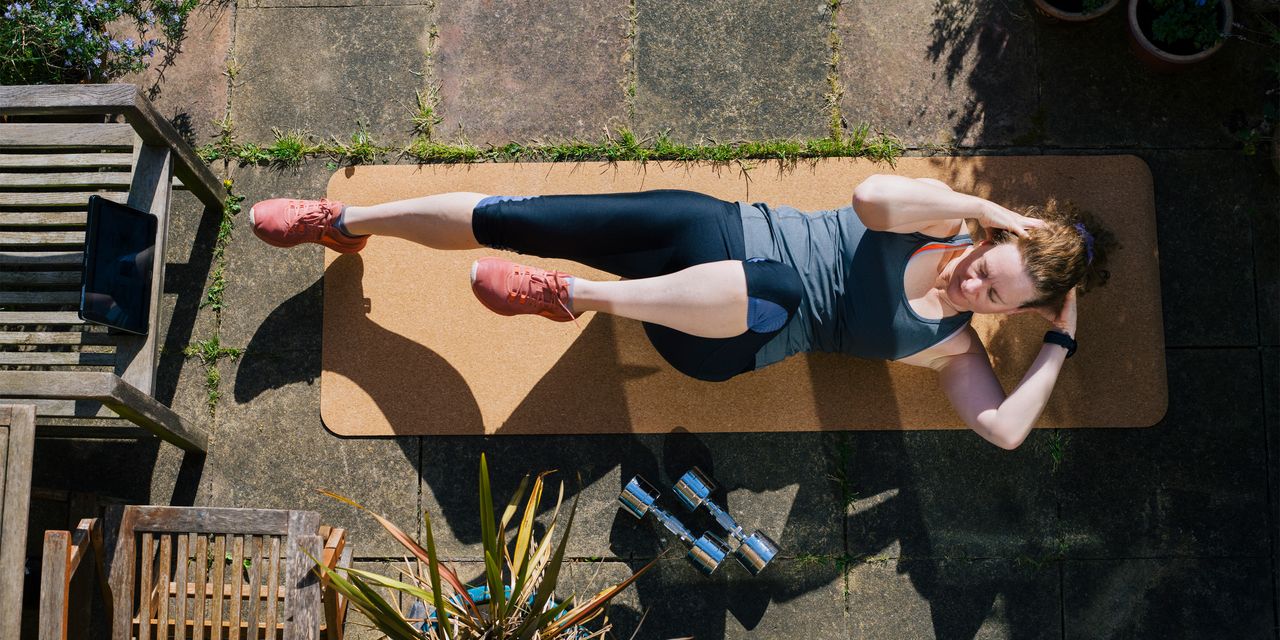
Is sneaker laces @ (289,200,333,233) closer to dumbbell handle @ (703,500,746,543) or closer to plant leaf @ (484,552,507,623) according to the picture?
plant leaf @ (484,552,507,623)

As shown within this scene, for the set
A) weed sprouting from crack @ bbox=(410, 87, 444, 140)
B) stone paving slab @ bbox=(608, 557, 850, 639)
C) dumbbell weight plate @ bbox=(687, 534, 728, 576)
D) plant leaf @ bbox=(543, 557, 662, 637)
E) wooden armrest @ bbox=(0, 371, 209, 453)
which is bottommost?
stone paving slab @ bbox=(608, 557, 850, 639)

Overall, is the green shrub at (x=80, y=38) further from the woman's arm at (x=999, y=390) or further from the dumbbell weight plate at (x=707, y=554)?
the woman's arm at (x=999, y=390)

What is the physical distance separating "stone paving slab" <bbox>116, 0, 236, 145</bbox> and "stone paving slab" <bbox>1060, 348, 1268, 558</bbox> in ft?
12.3

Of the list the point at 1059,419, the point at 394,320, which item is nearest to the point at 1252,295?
the point at 1059,419

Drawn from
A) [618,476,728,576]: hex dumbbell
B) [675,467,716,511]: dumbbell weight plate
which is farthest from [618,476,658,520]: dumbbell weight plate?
[675,467,716,511]: dumbbell weight plate

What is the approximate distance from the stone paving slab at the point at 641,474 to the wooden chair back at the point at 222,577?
550 mm

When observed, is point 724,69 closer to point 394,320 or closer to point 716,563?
point 394,320

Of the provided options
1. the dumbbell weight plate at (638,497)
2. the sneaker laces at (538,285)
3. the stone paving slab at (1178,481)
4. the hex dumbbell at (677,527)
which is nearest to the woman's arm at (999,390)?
the stone paving slab at (1178,481)

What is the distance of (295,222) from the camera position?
315cm

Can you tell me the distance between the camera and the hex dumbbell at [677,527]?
3105mm

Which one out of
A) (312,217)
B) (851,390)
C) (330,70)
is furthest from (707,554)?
(330,70)

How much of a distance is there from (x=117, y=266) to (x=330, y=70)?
118 centimetres

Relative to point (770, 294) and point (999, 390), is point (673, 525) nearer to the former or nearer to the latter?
point (770, 294)

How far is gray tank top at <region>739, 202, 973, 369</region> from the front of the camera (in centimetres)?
283
